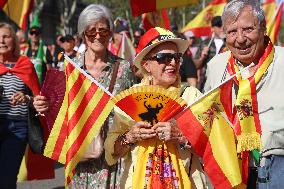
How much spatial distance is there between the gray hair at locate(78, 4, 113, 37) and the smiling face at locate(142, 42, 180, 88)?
3.06ft

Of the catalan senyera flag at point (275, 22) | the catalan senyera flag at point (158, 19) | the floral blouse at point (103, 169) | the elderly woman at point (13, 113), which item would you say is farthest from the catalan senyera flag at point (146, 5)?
the catalan senyera flag at point (275, 22)

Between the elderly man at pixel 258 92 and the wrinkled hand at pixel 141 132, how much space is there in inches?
20.4

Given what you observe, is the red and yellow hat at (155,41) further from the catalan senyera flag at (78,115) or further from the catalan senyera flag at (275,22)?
the catalan senyera flag at (275,22)

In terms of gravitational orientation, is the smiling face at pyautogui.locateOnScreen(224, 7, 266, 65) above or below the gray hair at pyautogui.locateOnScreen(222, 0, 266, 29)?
below

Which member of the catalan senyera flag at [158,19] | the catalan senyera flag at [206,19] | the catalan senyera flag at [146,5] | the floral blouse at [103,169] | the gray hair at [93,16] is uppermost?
the catalan senyera flag at [206,19]

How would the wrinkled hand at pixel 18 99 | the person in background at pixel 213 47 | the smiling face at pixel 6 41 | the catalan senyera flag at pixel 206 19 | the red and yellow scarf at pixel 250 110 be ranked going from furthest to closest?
the catalan senyera flag at pixel 206 19 → the person in background at pixel 213 47 → the smiling face at pixel 6 41 → the wrinkled hand at pixel 18 99 → the red and yellow scarf at pixel 250 110

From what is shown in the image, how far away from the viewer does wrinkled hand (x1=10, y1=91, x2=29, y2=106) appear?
5.78 meters

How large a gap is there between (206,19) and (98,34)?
830 cm

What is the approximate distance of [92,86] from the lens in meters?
4.40

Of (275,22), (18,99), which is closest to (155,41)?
(18,99)

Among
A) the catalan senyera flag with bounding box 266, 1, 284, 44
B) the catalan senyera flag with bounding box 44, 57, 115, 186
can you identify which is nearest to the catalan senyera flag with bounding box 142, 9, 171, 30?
the catalan senyera flag with bounding box 266, 1, 284, 44

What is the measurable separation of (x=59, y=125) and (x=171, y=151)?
108cm

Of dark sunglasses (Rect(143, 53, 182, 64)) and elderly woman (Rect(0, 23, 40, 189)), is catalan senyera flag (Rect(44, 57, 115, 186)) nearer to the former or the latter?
dark sunglasses (Rect(143, 53, 182, 64))

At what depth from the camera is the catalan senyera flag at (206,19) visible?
12.4m
